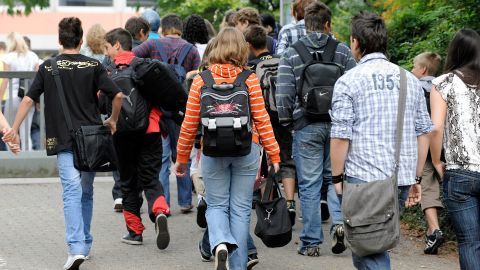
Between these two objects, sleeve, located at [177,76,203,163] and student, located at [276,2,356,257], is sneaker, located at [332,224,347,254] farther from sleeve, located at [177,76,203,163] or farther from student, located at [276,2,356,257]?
sleeve, located at [177,76,203,163]

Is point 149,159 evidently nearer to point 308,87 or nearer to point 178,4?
point 308,87

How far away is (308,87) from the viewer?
343 inches

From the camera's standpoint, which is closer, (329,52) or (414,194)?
(414,194)

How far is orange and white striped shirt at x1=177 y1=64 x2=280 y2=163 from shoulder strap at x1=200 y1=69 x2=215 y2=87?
26 mm

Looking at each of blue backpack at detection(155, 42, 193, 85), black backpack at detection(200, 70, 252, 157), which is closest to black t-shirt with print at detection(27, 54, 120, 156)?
black backpack at detection(200, 70, 252, 157)

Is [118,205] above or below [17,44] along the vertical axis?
below

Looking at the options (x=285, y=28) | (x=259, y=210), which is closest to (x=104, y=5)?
(x=285, y=28)

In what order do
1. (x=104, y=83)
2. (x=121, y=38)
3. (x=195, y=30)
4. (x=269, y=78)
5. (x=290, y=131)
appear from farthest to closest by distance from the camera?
(x=195, y=30) < (x=290, y=131) < (x=269, y=78) < (x=121, y=38) < (x=104, y=83)

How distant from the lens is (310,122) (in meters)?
8.76

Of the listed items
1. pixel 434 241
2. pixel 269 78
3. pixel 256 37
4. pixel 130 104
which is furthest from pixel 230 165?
pixel 434 241

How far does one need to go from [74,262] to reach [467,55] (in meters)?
3.43

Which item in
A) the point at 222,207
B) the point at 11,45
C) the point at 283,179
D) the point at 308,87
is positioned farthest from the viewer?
the point at 11,45

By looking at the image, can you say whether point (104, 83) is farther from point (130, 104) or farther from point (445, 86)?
point (445, 86)

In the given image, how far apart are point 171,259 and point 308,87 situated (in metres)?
1.86
